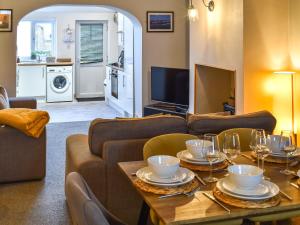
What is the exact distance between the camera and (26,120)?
3.88 m

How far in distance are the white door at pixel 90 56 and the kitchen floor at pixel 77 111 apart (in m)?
0.86

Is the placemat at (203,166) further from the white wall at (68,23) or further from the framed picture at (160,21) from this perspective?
the white wall at (68,23)

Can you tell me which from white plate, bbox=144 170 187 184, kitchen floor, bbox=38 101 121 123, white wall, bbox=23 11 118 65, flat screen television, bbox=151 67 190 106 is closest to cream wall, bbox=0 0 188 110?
flat screen television, bbox=151 67 190 106

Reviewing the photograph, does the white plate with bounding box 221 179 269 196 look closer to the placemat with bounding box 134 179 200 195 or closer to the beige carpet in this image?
the placemat with bounding box 134 179 200 195

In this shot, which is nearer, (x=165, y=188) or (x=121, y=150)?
(x=165, y=188)

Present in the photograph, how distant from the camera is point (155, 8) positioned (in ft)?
22.4

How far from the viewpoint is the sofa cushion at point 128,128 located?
3072 millimetres

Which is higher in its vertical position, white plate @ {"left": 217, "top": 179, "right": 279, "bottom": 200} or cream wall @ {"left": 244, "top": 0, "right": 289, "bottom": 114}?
cream wall @ {"left": 244, "top": 0, "right": 289, "bottom": 114}

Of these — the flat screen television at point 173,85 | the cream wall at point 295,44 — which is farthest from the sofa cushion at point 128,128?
the flat screen television at point 173,85

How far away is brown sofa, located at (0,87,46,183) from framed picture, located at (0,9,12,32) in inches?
109

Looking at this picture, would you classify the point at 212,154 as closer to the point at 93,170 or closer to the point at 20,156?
the point at 93,170

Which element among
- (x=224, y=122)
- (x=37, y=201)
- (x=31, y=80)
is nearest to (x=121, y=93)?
(x=31, y=80)

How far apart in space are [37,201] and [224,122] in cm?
189

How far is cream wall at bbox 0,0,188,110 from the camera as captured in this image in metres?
6.29
